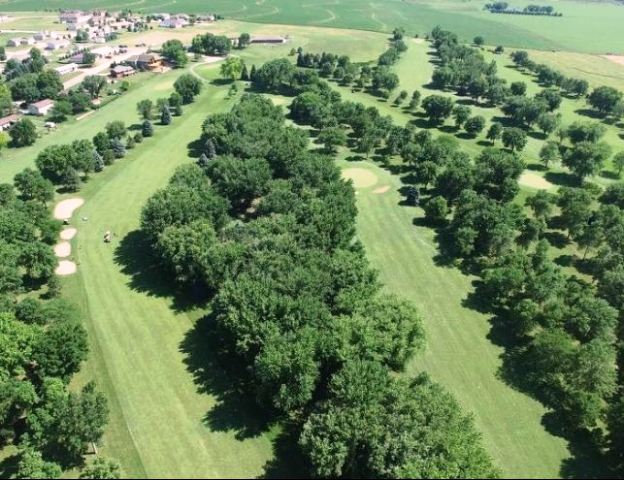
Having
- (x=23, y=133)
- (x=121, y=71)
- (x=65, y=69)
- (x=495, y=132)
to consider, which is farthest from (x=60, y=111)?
(x=495, y=132)

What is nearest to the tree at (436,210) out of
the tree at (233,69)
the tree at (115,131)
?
the tree at (115,131)

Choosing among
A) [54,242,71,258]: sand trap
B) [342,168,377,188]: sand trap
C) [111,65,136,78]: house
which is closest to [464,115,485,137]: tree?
[342,168,377,188]: sand trap

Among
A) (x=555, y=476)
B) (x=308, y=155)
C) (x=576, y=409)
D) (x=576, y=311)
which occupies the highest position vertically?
(x=308, y=155)

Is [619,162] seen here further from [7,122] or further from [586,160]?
[7,122]

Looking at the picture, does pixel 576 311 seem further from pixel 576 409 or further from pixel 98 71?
pixel 98 71

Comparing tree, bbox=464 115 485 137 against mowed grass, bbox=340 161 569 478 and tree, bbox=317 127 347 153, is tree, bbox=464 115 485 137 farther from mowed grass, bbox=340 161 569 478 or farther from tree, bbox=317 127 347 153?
mowed grass, bbox=340 161 569 478

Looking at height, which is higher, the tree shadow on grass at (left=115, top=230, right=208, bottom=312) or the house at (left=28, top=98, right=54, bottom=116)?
the house at (left=28, top=98, right=54, bottom=116)

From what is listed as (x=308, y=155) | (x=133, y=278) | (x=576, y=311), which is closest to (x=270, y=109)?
(x=308, y=155)
